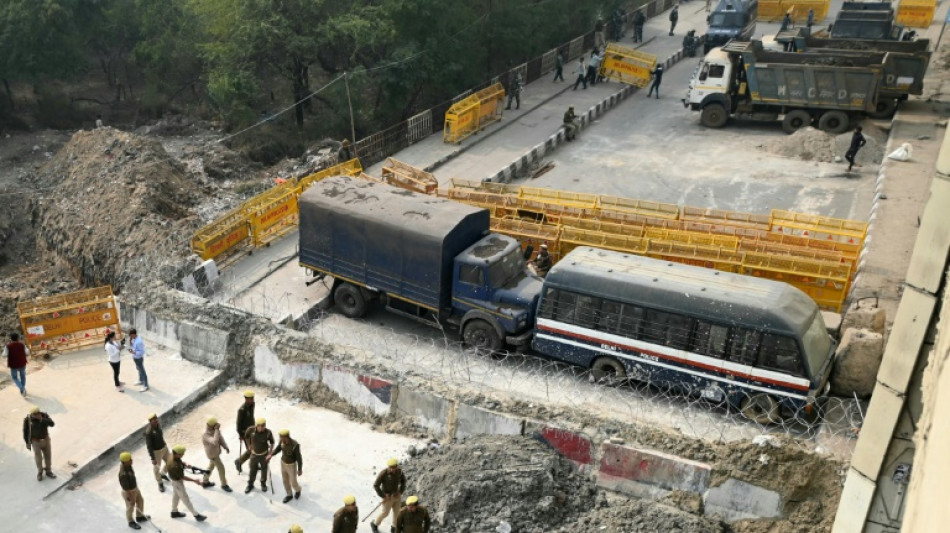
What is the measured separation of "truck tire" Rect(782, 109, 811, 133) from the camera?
2889 centimetres

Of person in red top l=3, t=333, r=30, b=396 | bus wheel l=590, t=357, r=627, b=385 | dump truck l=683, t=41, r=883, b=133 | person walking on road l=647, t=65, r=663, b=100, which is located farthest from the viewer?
person walking on road l=647, t=65, r=663, b=100

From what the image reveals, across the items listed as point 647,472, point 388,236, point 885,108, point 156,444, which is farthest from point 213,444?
point 885,108

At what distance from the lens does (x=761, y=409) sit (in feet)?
46.5

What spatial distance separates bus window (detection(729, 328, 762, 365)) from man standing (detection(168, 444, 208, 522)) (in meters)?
8.96

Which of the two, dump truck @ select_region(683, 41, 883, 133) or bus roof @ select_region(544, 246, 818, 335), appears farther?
dump truck @ select_region(683, 41, 883, 133)

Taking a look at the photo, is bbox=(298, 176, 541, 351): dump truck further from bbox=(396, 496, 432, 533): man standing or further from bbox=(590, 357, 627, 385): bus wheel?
bbox=(396, 496, 432, 533): man standing

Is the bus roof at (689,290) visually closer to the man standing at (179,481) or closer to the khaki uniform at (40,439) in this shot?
the man standing at (179,481)

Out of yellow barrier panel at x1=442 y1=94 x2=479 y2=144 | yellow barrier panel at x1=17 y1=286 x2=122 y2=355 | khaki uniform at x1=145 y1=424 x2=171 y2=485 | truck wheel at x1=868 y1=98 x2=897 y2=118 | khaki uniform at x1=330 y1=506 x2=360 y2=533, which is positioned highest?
truck wheel at x1=868 y1=98 x2=897 y2=118

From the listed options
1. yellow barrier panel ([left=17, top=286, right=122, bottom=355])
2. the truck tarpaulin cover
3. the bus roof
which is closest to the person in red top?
yellow barrier panel ([left=17, top=286, right=122, bottom=355])

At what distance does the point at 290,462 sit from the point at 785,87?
2307 cm

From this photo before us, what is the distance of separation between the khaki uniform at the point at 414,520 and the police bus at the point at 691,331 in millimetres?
5385

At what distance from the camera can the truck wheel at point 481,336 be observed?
53.1ft

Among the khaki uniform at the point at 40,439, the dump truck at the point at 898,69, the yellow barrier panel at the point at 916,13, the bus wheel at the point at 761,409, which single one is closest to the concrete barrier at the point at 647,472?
the bus wheel at the point at 761,409

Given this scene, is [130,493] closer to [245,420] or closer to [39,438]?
[245,420]
